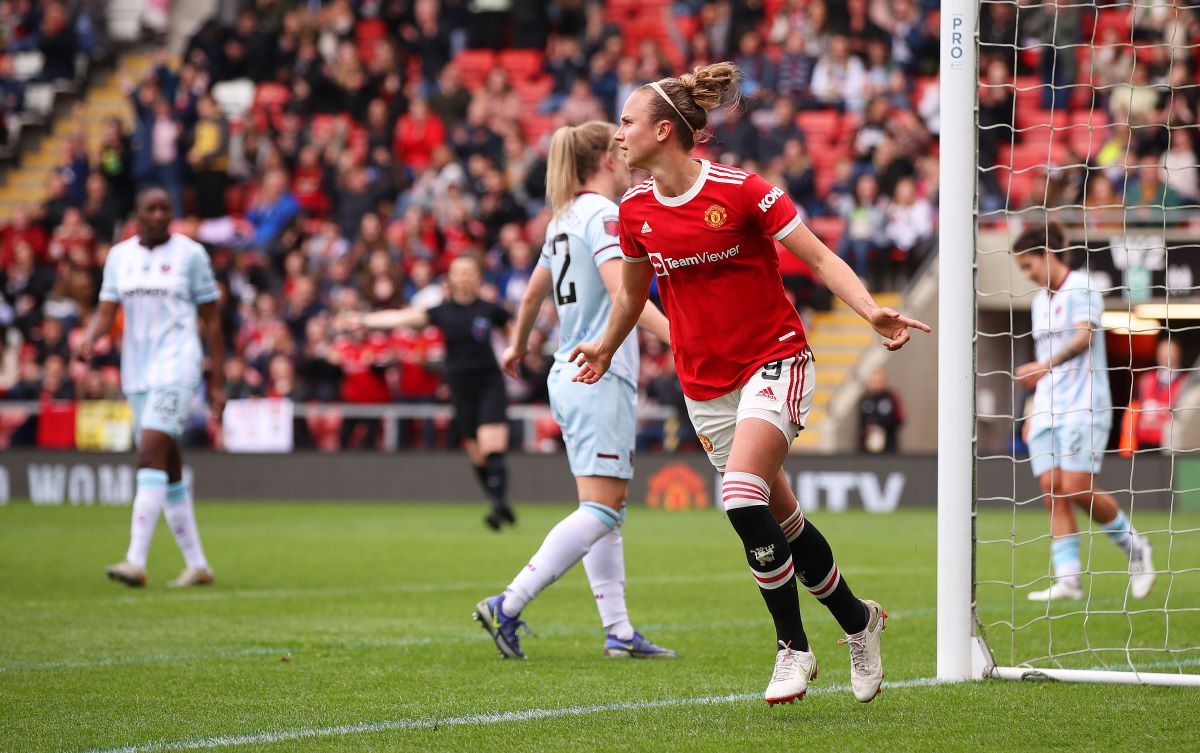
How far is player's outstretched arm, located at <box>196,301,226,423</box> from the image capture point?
10430 mm

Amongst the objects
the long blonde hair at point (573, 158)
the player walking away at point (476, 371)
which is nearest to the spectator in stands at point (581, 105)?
the player walking away at point (476, 371)

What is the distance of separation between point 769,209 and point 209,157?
2105 centimetres

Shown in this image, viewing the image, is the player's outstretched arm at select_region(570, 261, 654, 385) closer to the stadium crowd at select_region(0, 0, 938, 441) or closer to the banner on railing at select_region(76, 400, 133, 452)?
the stadium crowd at select_region(0, 0, 938, 441)

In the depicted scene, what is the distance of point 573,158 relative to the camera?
7.29 meters

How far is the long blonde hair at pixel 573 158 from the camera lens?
7.27 m

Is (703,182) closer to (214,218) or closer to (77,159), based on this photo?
(214,218)

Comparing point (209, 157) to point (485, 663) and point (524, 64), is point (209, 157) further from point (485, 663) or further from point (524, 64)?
point (485, 663)

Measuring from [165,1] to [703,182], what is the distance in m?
26.2

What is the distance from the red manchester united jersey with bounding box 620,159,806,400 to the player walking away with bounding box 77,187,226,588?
5.34m

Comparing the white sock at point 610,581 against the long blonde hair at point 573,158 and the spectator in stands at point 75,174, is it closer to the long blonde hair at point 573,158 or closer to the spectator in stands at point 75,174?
the long blonde hair at point 573,158

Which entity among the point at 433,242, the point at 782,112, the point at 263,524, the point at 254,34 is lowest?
the point at 263,524

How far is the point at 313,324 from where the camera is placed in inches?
848

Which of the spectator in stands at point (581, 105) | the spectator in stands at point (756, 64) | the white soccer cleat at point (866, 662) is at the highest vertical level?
the spectator in stands at point (756, 64)

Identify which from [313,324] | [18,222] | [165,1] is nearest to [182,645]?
[313,324]
